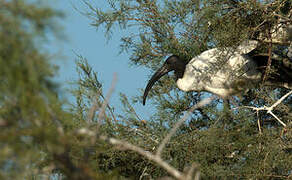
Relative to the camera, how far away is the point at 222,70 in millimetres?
2256

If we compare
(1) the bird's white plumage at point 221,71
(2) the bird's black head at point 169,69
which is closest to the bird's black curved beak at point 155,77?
(2) the bird's black head at point 169,69

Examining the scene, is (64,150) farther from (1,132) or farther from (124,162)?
(124,162)

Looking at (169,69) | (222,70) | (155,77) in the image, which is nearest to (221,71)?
(222,70)

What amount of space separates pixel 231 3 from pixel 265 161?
74 cm

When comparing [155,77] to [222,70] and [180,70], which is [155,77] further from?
[222,70]

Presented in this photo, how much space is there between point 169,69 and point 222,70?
0.51m

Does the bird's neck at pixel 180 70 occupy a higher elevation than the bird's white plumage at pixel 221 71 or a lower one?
higher

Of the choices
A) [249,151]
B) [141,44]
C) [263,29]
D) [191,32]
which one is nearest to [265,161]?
[249,151]

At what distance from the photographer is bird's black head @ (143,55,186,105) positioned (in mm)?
2646

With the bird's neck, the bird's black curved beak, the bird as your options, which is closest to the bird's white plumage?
the bird

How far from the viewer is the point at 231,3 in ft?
6.39

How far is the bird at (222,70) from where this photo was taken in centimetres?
212

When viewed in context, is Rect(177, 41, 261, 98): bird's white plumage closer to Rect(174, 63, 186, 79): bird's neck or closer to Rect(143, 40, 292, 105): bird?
Rect(143, 40, 292, 105): bird

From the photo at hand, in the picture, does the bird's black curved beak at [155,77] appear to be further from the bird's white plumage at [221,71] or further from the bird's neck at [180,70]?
the bird's white plumage at [221,71]
